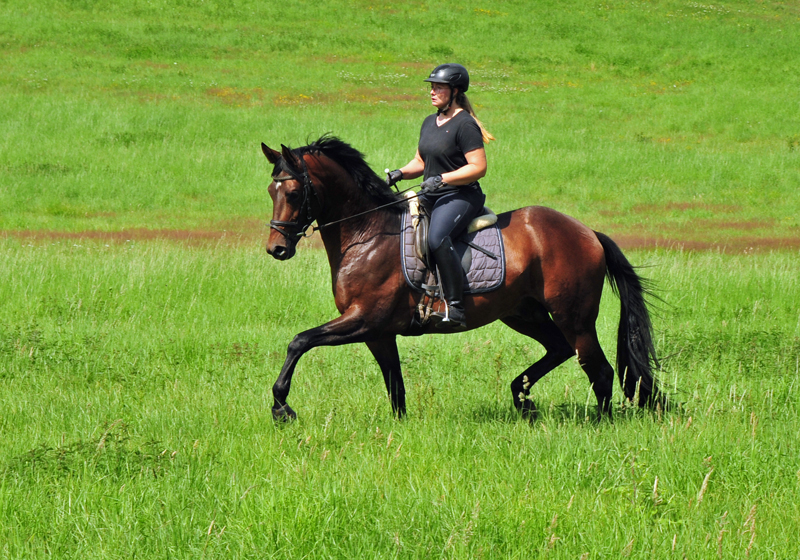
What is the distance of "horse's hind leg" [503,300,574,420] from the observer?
668 cm

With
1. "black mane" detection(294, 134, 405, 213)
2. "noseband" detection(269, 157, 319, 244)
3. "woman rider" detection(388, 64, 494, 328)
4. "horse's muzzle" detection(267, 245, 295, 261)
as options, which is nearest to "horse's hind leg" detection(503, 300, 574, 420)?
"woman rider" detection(388, 64, 494, 328)

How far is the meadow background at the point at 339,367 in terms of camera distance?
13.4 feet

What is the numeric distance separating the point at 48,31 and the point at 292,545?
42.9m

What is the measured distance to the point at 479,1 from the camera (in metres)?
52.9

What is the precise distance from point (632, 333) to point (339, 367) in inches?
116

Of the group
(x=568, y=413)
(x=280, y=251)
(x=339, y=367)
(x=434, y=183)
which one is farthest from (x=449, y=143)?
(x=339, y=367)

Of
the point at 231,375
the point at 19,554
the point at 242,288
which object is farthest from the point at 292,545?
the point at 242,288

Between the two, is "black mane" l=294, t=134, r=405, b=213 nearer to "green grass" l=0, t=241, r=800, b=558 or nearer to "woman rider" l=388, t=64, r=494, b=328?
"woman rider" l=388, t=64, r=494, b=328

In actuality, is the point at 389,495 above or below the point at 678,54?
below

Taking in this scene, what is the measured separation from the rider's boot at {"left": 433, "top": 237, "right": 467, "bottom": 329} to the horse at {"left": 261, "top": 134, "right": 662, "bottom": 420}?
0.49 feet

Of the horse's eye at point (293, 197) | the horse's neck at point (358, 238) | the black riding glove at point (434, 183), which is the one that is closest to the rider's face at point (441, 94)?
the black riding glove at point (434, 183)

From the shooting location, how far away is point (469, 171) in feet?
20.0

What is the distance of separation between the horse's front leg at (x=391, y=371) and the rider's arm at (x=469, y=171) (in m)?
1.42

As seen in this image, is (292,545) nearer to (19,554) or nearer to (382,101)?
(19,554)
